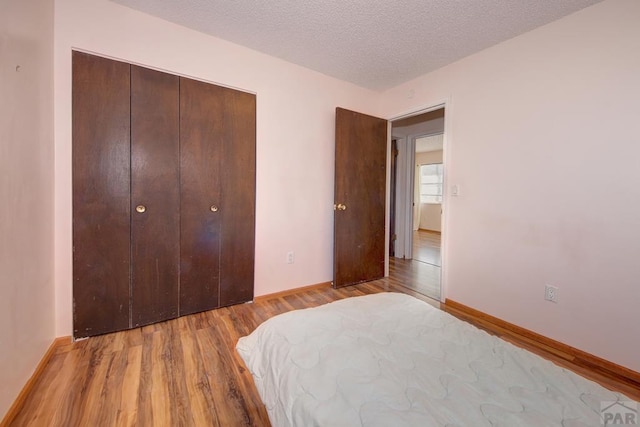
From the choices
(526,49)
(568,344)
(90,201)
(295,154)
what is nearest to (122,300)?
(90,201)

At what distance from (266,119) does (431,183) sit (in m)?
6.40

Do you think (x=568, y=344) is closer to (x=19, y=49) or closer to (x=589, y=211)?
(x=589, y=211)

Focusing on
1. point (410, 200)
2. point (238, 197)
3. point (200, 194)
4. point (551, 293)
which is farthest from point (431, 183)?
point (200, 194)

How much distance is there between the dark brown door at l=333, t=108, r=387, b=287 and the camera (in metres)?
2.93

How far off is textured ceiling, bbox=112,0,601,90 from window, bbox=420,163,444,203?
17.7 feet

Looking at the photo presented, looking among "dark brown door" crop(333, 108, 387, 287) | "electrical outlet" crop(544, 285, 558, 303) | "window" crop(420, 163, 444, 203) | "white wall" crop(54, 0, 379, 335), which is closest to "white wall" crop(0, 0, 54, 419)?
"white wall" crop(54, 0, 379, 335)

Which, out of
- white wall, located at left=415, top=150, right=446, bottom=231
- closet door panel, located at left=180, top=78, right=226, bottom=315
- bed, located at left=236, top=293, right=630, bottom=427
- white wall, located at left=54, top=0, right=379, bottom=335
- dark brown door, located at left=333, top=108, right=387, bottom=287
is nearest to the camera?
bed, located at left=236, top=293, right=630, bottom=427

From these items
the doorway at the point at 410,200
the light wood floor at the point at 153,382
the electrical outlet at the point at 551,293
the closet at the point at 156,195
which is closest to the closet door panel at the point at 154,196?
the closet at the point at 156,195

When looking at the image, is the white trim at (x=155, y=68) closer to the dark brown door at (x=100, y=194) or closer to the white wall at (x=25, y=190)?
the dark brown door at (x=100, y=194)

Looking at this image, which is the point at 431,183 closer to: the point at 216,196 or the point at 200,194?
the point at 216,196

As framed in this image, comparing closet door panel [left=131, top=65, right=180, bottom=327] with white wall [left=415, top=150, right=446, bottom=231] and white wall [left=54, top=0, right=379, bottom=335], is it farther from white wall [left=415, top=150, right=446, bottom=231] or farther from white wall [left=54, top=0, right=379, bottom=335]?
white wall [left=415, top=150, right=446, bottom=231]

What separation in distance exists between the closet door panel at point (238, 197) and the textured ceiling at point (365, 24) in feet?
1.76

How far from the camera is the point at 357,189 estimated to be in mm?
3068

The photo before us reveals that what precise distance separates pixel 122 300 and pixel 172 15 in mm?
2232
